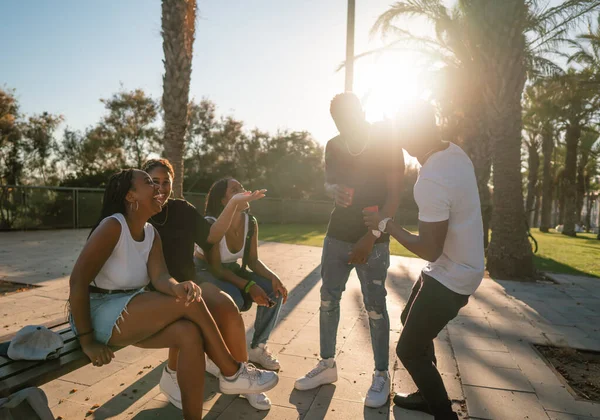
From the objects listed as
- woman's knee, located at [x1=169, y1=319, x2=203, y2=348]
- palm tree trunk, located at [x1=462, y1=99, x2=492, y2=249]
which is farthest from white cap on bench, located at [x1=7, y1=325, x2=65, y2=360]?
palm tree trunk, located at [x1=462, y1=99, x2=492, y2=249]

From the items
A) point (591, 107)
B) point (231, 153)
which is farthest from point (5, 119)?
point (591, 107)

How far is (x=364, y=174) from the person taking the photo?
10.2 ft

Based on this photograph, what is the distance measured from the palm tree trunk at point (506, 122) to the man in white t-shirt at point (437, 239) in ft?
22.9

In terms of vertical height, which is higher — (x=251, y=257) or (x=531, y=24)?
(x=531, y=24)

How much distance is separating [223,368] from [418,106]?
6.44ft

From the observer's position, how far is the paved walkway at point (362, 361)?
116 inches

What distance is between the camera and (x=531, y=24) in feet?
32.1

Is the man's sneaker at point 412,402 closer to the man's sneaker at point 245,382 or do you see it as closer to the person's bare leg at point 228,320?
the man's sneaker at point 245,382

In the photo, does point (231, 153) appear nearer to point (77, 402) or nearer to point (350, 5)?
point (350, 5)

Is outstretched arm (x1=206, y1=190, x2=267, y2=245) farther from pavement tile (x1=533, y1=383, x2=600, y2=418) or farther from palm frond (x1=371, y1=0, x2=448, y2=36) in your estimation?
palm frond (x1=371, y1=0, x2=448, y2=36)

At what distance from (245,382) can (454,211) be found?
1642mm

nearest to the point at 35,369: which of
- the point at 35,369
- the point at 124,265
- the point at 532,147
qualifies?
the point at 35,369

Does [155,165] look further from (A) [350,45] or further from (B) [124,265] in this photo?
(A) [350,45]

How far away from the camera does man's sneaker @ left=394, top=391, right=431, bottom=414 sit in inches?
117
